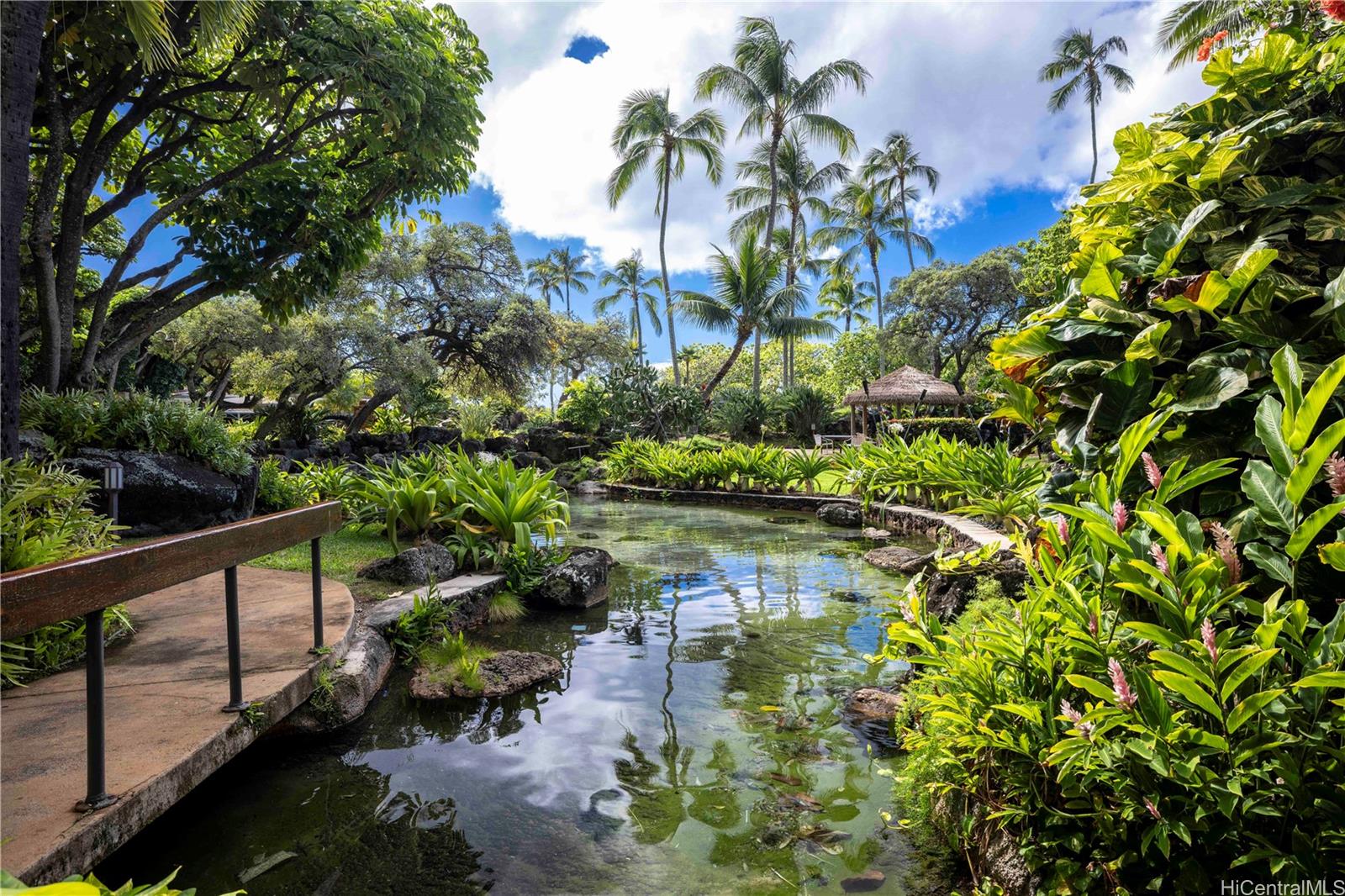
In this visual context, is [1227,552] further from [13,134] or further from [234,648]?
[13,134]

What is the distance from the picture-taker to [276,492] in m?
8.27

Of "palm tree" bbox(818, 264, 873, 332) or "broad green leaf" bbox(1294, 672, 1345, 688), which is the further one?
"palm tree" bbox(818, 264, 873, 332)

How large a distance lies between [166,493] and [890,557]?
24.9 ft

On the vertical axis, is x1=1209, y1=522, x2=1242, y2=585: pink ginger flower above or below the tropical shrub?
below

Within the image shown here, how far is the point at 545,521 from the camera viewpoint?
20.6ft

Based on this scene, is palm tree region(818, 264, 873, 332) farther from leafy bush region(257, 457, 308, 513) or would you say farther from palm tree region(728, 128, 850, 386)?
leafy bush region(257, 457, 308, 513)

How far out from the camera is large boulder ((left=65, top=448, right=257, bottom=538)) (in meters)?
6.43

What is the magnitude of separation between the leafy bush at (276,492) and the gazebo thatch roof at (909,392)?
13.8 meters

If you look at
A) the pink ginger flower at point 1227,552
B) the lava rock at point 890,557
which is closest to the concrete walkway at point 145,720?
the pink ginger flower at point 1227,552

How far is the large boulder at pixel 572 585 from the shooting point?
5.66m

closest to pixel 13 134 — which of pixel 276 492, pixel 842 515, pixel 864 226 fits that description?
pixel 276 492

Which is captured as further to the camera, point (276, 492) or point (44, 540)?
→ point (276, 492)

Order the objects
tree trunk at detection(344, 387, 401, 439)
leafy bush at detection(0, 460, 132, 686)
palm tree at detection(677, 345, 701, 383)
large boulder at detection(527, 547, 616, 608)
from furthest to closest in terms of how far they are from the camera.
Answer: palm tree at detection(677, 345, 701, 383) < tree trunk at detection(344, 387, 401, 439) < large boulder at detection(527, 547, 616, 608) < leafy bush at detection(0, 460, 132, 686)

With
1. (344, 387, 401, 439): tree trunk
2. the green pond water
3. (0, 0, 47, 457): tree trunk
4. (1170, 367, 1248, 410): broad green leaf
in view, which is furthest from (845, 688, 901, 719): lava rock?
(344, 387, 401, 439): tree trunk
